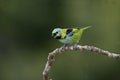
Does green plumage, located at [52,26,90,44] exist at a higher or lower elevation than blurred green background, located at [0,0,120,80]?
higher

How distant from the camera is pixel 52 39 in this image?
3.89m

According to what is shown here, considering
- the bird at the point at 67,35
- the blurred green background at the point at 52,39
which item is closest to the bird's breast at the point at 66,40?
the bird at the point at 67,35

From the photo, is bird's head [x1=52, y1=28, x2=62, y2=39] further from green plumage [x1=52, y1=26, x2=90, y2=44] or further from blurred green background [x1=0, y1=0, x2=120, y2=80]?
blurred green background [x1=0, y1=0, x2=120, y2=80]

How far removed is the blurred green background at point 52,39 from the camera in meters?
3.76

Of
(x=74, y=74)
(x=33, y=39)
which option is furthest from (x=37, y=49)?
(x=74, y=74)

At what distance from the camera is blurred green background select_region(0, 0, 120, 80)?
3.76 metres

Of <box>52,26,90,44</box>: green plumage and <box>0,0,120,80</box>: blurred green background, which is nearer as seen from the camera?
<box>52,26,90,44</box>: green plumage

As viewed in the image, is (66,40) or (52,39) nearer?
(66,40)

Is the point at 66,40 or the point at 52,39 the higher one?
the point at 66,40

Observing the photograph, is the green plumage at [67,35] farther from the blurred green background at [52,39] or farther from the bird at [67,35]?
the blurred green background at [52,39]

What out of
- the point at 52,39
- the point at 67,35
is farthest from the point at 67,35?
the point at 52,39

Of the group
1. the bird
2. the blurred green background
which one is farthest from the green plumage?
the blurred green background

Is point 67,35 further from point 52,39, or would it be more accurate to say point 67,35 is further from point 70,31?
point 52,39

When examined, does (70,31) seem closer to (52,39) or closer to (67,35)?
(67,35)
